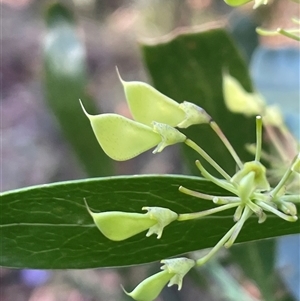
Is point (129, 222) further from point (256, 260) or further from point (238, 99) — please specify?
point (256, 260)

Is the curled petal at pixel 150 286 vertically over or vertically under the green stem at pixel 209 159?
under

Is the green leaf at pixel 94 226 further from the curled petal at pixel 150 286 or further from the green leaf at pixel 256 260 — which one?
the green leaf at pixel 256 260

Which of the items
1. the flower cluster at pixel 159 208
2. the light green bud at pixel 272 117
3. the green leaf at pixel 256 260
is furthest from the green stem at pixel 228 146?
the green leaf at pixel 256 260

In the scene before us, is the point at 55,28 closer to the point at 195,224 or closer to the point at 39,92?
the point at 195,224

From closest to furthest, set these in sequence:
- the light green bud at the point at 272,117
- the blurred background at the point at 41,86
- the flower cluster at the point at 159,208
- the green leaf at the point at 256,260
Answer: the flower cluster at the point at 159,208 < the light green bud at the point at 272,117 < the green leaf at the point at 256,260 < the blurred background at the point at 41,86

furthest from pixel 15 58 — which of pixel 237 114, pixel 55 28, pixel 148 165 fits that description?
→ pixel 237 114

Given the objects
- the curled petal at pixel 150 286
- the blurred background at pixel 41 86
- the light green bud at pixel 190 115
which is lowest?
the blurred background at pixel 41 86
